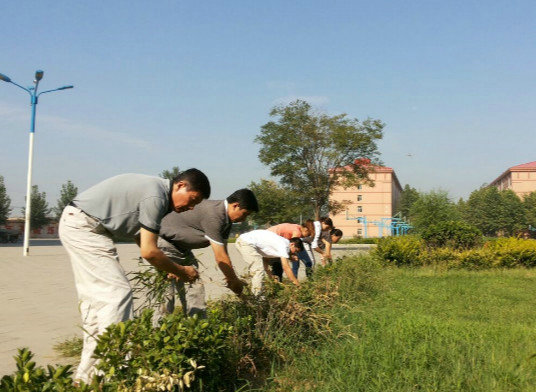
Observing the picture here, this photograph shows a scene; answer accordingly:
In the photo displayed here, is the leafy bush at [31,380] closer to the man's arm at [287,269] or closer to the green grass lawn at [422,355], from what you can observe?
the green grass lawn at [422,355]

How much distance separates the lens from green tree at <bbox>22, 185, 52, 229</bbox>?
53281 millimetres

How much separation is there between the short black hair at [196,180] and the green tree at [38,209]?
5477cm

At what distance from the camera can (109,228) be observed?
3.37 m

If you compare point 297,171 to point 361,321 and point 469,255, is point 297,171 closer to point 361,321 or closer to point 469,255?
point 469,255

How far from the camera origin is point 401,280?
11.9 metres

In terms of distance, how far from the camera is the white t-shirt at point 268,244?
6.85 m

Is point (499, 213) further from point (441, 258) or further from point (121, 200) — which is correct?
point (121, 200)

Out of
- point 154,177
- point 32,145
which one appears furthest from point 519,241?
point 32,145

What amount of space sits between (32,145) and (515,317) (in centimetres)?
1807

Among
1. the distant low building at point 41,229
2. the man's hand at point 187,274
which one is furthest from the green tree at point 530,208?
the man's hand at point 187,274

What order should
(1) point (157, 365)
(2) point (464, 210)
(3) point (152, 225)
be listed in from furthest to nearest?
1. (2) point (464, 210)
2. (3) point (152, 225)
3. (1) point (157, 365)

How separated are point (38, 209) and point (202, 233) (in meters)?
54.0

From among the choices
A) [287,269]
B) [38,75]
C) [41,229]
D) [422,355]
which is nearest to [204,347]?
[422,355]

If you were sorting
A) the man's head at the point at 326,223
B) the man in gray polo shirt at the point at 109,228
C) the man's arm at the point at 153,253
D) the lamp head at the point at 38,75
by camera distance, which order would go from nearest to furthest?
the man's arm at the point at 153,253, the man in gray polo shirt at the point at 109,228, the man's head at the point at 326,223, the lamp head at the point at 38,75
